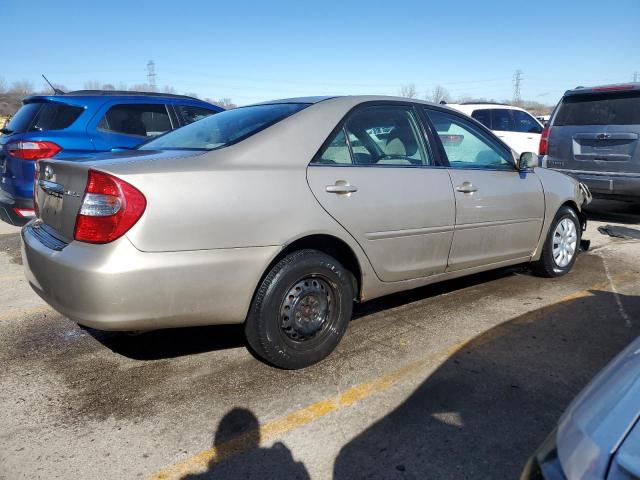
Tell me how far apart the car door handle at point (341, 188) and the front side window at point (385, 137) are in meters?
0.24

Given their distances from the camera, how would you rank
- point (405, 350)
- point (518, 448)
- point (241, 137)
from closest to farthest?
point (518, 448) < point (241, 137) < point (405, 350)

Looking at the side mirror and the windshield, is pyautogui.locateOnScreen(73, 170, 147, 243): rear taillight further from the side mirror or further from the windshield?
the side mirror

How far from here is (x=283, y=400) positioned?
283cm

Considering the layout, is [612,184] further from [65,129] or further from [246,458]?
[65,129]

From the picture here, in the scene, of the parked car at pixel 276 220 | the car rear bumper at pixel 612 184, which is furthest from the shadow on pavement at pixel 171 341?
the car rear bumper at pixel 612 184

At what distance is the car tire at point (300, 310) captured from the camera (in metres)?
2.92

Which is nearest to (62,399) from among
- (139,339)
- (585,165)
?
(139,339)

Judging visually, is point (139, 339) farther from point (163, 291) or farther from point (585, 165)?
point (585, 165)

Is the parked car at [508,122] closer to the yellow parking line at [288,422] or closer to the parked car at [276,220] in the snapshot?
the parked car at [276,220]

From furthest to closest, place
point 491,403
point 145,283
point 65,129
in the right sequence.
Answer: point 65,129 → point 491,403 → point 145,283

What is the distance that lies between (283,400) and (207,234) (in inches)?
38.5

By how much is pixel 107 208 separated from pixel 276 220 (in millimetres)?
847

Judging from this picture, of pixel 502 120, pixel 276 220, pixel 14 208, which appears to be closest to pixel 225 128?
pixel 276 220

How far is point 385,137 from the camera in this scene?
3674 millimetres
